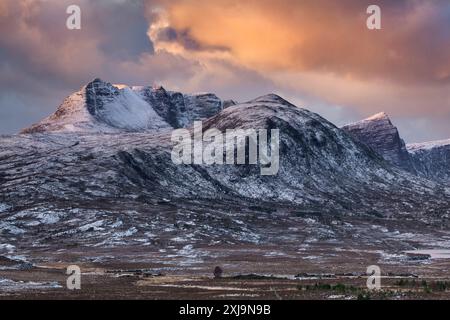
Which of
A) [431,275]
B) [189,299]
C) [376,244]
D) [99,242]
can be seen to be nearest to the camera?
[189,299]

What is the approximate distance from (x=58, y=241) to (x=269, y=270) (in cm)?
8957

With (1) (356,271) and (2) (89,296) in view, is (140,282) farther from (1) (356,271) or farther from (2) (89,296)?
(1) (356,271)

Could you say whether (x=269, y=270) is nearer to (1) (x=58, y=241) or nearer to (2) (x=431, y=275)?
(2) (x=431, y=275)

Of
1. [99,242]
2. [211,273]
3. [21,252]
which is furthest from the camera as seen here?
[99,242]

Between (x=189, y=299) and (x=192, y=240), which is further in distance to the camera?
(x=192, y=240)

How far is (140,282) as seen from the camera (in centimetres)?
8662
